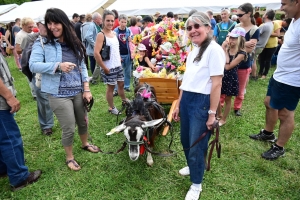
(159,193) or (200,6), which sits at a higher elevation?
(200,6)

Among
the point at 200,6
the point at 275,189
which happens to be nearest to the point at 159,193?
the point at 275,189

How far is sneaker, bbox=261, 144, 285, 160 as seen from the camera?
3.14 meters

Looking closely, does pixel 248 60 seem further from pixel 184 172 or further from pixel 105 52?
pixel 105 52

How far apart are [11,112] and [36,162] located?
1223 millimetres

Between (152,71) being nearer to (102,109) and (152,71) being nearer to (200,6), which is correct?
(102,109)

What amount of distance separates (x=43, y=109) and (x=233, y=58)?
3.53 meters

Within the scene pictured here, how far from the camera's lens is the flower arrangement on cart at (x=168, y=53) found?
4035mm

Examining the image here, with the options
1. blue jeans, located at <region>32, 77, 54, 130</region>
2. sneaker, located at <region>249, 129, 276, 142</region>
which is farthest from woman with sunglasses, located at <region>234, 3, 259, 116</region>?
blue jeans, located at <region>32, 77, 54, 130</region>

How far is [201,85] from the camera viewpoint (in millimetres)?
2016

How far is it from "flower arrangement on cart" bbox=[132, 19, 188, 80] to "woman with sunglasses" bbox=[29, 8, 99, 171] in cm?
155

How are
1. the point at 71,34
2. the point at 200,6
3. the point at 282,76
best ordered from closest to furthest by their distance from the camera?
the point at 71,34
the point at 282,76
the point at 200,6

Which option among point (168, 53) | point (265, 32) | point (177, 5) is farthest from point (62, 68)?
point (177, 5)

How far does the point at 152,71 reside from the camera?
4441mm

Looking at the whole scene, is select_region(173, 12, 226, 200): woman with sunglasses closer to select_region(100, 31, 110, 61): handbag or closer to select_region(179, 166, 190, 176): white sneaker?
select_region(179, 166, 190, 176): white sneaker
